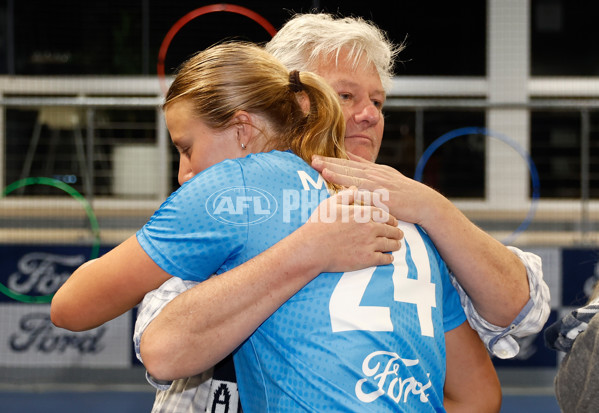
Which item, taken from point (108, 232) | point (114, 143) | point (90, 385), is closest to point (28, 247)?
point (108, 232)

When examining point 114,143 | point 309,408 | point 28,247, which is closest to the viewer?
point 309,408

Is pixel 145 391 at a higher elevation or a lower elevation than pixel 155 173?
lower

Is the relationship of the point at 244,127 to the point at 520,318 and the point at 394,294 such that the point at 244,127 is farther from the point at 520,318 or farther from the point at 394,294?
the point at 520,318

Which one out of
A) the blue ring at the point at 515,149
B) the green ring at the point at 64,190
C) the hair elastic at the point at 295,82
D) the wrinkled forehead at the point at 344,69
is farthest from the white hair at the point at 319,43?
the blue ring at the point at 515,149

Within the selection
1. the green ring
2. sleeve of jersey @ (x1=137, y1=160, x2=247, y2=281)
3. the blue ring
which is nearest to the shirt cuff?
sleeve of jersey @ (x1=137, y1=160, x2=247, y2=281)

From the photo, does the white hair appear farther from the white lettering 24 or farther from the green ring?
the green ring

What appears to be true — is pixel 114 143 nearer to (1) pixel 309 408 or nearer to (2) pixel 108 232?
(2) pixel 108 232

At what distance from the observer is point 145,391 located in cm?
355

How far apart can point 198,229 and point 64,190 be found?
3427 millimetres

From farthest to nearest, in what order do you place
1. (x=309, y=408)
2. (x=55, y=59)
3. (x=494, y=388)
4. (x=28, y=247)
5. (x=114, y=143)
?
(x=55, y=59) < (x=114, y=143) < (x=28, y=247) < (x=494, y=388) < (x=309, y=408)

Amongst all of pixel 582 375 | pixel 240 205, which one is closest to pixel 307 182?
pixel 240 205

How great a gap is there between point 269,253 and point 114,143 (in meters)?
3.62

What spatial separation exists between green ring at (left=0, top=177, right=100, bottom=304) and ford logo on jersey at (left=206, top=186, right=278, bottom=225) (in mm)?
2666

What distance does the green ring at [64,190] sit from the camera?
132 inches
